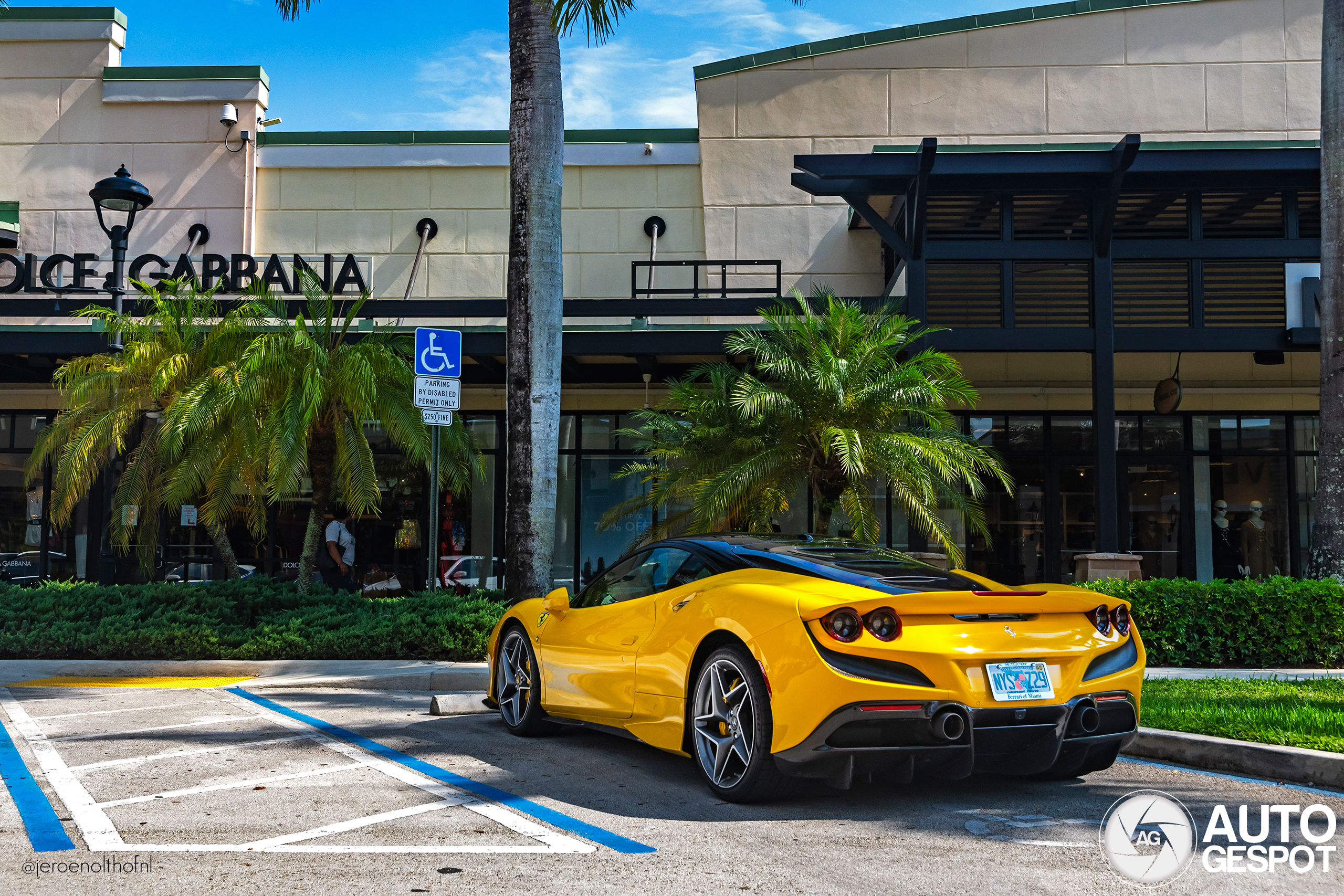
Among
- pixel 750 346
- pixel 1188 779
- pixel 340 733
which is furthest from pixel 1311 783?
pixel 750 346

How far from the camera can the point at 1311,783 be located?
226 inches

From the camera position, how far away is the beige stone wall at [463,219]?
18141mm

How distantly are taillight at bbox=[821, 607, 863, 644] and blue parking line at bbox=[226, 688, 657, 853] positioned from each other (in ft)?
3.92

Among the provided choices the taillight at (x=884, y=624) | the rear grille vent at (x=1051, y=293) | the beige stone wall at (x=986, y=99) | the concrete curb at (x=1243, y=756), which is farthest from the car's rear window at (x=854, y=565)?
the beige stone wall at (x=986, y=99)

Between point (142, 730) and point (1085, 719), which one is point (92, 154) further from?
point (1085, 719)

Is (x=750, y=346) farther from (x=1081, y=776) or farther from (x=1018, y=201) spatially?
(x=1081, y=776)

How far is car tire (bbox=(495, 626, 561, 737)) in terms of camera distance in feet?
23.5

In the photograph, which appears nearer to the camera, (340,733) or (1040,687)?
(1040,687)

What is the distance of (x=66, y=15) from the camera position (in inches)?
741

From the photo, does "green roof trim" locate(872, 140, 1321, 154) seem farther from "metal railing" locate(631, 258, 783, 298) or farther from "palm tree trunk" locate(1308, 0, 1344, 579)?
"metal railing" locate(631, 258, 783, 298)

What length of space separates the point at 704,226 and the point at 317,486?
7764 mm

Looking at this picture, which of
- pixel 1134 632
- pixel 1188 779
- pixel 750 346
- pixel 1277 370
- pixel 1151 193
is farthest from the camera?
pixel 1277 370

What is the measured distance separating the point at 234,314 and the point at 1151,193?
11.5 meters

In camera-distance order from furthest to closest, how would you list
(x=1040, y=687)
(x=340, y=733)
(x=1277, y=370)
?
(x=1277, y=370) < (x=340, y=733) < (x=1040, y=687)
